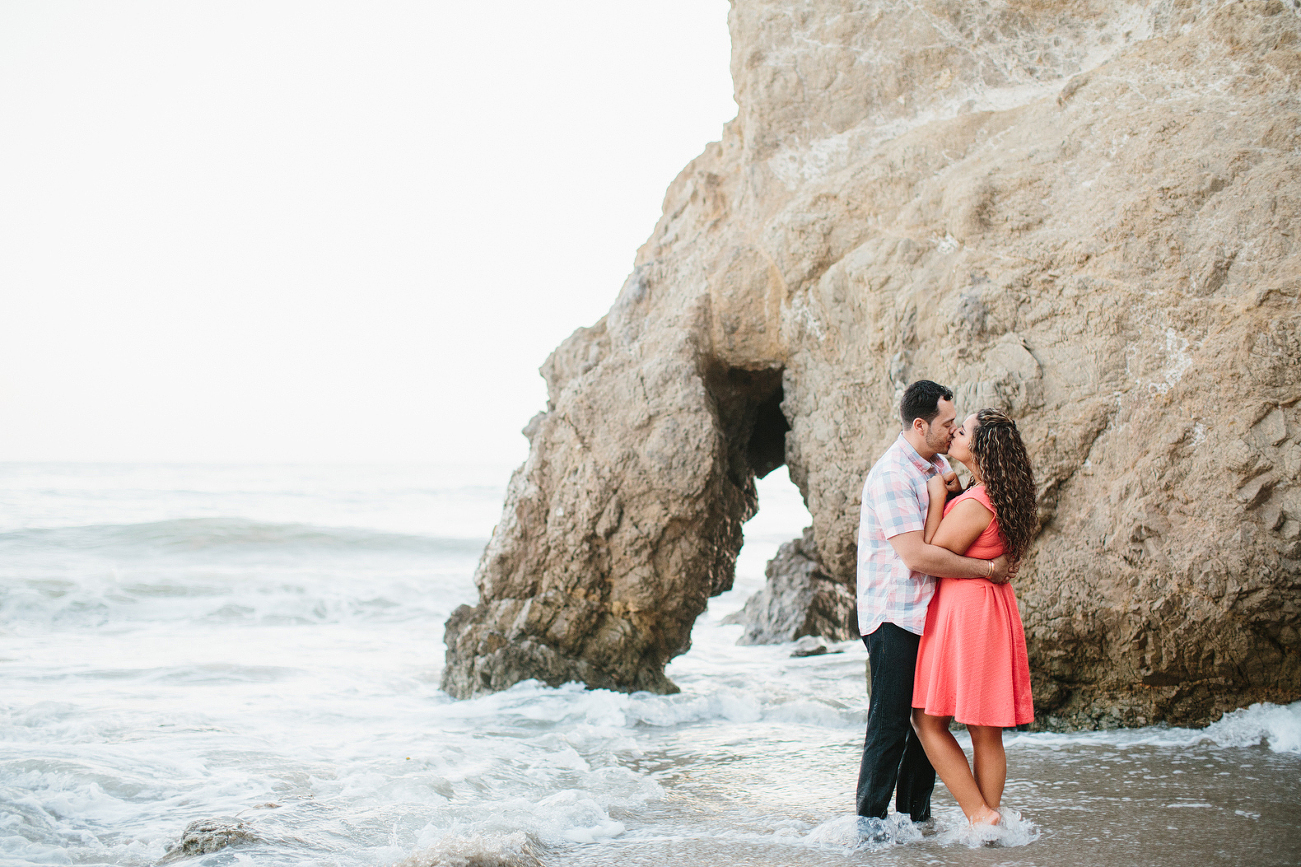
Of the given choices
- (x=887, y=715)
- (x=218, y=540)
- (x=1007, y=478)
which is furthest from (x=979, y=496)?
(x=218, y=540)

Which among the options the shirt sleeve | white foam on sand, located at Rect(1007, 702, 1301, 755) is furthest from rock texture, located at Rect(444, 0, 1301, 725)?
the shirt sleeve

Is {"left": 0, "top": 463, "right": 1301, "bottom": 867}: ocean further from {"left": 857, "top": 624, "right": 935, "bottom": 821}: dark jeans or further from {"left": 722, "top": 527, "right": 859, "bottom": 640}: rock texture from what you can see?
{"left": 722, "top": 527, "right": 859, "bottom": 640}: rock texture

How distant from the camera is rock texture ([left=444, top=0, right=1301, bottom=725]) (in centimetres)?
473

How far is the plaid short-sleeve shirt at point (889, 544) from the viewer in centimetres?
345

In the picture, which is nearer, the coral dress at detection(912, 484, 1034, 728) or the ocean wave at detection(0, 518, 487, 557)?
the coral dress at detection(912, 484, 1034, 728)

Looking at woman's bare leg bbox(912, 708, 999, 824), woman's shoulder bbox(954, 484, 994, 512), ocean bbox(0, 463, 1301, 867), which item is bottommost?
ocean bbox(0, 463, 1301, 867)

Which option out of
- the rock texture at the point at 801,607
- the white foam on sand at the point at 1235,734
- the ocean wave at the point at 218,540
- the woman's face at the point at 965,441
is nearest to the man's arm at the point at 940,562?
the woman's face at the point at 965,441

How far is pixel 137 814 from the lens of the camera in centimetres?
442

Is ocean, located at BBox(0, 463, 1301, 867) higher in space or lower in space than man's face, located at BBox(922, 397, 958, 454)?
lower

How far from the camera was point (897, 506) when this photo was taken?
3.45 m

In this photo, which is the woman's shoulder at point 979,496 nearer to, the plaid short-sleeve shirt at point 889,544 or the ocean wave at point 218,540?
the plaid short-sleeve shirt at point 889,544

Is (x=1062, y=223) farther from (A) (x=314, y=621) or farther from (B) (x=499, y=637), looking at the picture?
(A) (x=314, y=621)

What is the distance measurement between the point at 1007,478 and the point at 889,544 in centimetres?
52

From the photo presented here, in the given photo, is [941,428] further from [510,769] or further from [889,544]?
[510,769]
